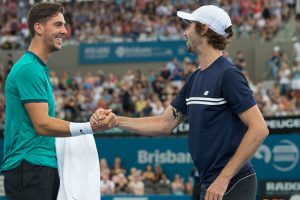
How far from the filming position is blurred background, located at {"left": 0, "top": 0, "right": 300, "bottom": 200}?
15.7 m

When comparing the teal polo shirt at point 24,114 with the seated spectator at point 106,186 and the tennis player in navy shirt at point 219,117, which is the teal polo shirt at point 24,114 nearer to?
the tennis player in navy shirt at point 219,117

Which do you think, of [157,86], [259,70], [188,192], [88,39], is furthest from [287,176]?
[88,39]

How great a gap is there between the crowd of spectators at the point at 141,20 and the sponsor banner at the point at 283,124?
850 centimetres

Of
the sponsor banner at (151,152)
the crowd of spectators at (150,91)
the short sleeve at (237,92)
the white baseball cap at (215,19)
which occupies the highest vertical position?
the white baseball cap at (215,19)

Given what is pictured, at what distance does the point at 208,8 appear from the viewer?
18.0 feet

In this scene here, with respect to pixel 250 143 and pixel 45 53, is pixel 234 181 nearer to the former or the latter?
pixel 250 143

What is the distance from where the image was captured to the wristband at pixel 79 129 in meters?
5.80

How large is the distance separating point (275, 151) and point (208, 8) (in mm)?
10537

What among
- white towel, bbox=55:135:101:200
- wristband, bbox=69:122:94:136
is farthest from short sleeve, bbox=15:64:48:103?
white towel, bbox=55:135:101:200

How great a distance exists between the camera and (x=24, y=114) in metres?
5.74

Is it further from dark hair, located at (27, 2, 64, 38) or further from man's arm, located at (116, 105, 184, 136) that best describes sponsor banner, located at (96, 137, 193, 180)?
dark hair, located at (27, 2, 64, 38)

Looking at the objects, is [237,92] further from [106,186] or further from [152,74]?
[152,74]

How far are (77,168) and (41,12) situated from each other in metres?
1.13

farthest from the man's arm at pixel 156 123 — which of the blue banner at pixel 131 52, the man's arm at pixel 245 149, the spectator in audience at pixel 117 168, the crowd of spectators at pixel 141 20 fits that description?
the blue banner at pixel 131 52
